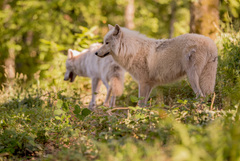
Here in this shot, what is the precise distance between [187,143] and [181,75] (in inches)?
129

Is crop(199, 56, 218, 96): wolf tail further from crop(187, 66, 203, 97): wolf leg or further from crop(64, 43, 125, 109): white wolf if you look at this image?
crop(64, 43, 125, 109): white wolf

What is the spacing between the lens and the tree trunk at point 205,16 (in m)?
8.41

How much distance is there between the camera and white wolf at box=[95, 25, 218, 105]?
4.79 metres

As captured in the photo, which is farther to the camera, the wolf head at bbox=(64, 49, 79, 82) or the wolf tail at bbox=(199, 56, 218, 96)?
the wolf head at bbox=(64, 49, 79, 82)

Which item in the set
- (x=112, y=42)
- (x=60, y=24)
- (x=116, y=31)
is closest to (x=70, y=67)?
(x=112, y=42)

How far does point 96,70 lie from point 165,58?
2.93m

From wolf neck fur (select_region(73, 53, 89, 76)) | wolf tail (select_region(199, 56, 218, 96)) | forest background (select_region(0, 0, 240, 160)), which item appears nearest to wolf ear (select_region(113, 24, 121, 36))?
forest background (select_region(0, 0, 240, 160))

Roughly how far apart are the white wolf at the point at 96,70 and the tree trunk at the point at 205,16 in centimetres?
317

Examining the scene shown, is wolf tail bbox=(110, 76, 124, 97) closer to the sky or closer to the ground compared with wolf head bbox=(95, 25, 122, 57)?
closer to the ground

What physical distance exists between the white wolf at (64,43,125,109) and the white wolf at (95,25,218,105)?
0.70m

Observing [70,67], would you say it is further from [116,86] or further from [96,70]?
[116,86]

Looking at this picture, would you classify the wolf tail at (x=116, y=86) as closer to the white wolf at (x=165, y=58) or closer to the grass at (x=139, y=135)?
the white wolf at (x=165, y=58)

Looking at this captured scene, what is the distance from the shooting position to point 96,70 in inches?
303

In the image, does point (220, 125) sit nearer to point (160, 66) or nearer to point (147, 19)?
point (160, 66)
